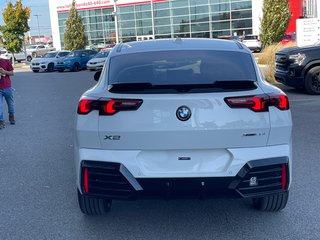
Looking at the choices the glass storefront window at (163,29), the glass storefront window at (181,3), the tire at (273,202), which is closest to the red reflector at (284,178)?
the tire at (273,202)

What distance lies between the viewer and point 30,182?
5.75m

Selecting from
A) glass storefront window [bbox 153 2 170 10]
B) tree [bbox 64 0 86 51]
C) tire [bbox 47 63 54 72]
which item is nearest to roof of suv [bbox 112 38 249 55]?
tire [bbox 47 63 54 72]

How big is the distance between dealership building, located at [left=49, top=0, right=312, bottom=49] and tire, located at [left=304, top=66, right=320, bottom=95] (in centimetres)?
3277

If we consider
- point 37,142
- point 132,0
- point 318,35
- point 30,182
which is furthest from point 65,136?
point 132,0

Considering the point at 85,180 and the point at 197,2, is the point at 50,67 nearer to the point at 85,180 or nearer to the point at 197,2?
the point at 197,2

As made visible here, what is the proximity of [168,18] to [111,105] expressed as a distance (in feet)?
157

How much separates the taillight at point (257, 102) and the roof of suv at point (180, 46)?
88cm

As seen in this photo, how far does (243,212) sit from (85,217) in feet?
5.33

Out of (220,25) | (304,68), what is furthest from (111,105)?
(220,25)

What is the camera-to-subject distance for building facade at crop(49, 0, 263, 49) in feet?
153

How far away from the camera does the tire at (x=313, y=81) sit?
39.9 ft

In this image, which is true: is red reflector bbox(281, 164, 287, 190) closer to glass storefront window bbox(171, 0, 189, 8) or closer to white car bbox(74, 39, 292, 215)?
white car bbox(74, 39, 292, 215)

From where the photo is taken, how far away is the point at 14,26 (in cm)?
4228

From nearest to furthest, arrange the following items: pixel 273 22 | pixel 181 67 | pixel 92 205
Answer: pixel 181 67, pixel 92 205, pixel 273 22
